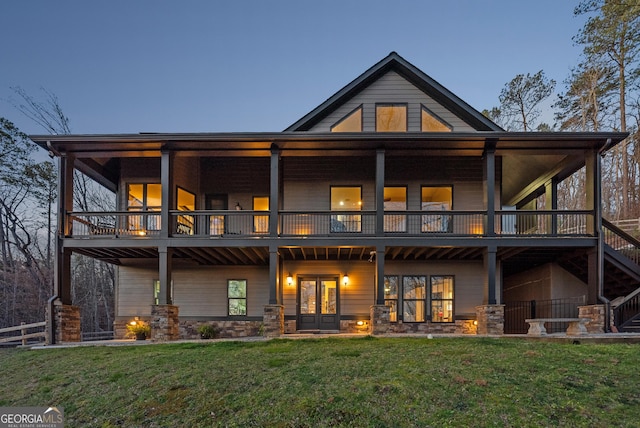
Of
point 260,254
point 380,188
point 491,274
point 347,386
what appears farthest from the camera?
point 260,254

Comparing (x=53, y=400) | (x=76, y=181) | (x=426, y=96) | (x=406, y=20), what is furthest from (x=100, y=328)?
(x=406, y=20)

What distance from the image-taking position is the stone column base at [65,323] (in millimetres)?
11617

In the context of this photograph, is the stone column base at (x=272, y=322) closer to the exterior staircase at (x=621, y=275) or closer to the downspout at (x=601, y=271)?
the downspout at (x=601, y=271)

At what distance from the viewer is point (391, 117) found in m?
14.2

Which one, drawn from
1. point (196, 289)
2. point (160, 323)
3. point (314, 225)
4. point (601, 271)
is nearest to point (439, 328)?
point (601, 271)

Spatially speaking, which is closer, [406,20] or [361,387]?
[361,387]

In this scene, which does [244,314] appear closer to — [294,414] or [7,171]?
[294,414]

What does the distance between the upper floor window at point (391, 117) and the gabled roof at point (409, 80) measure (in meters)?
1.06

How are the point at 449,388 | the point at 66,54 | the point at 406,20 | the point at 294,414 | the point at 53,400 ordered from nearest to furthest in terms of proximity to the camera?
→ the point at 294,414
the point at 449,388
the point at 53,400
the point at 66,54
the point at 406,20

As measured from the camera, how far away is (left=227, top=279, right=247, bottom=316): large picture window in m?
14.3

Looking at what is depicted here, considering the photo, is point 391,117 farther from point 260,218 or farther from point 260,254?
point 260,254

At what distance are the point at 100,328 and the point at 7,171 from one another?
39.0ft

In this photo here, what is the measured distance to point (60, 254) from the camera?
11.9m

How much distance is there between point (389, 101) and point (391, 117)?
2.04 ft
